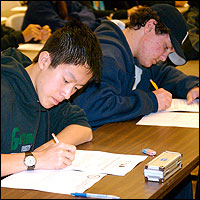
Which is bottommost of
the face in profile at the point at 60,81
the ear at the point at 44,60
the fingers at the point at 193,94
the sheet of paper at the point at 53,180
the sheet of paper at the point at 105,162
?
the fingers at the point at 193,94

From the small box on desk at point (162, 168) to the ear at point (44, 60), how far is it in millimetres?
492

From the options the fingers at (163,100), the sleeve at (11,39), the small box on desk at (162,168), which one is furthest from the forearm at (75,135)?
the sleeve at (11,39)

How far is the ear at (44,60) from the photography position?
152 cm

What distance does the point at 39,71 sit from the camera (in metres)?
1.54

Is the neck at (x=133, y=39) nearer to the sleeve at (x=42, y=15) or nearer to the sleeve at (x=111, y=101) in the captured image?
the sleeve at (x=111, y=101)

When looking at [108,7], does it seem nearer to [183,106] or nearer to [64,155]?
[183,106]

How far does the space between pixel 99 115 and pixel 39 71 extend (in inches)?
18.0

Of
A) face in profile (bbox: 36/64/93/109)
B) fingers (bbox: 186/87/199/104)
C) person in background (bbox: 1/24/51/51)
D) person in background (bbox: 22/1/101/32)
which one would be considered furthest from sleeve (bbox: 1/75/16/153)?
person in background (bbox: 22/1/101/32)

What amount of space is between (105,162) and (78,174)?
13cm

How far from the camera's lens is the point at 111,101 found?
6.34ft

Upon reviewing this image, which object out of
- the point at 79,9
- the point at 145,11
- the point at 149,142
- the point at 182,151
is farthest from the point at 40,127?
the point at 79,9

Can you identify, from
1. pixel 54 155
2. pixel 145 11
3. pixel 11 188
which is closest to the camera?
pixel 11 188

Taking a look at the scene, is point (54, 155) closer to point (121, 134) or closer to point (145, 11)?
A: point (121, 134)

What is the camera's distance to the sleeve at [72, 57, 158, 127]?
1.93 meters
